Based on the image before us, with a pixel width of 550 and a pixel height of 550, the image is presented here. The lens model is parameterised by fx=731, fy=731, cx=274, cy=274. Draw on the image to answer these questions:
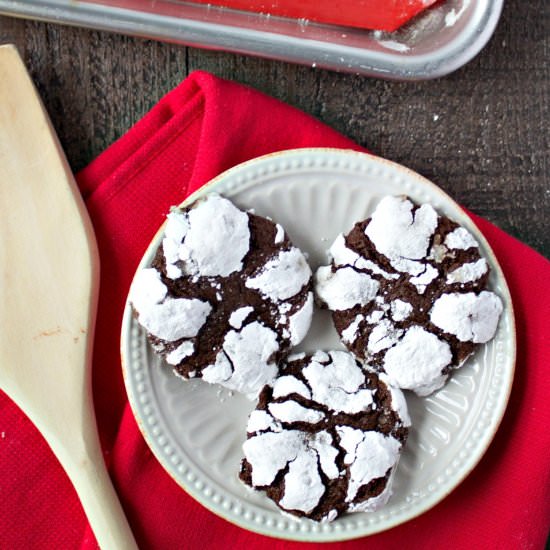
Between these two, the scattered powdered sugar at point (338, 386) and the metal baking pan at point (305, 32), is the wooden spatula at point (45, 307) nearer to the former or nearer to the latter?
the metal baking pan at point (305, 32)

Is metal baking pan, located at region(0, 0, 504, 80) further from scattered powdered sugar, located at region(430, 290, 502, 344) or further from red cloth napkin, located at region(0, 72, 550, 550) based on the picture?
scattered powdered sugar, located at region(430, 290, 502, 344)

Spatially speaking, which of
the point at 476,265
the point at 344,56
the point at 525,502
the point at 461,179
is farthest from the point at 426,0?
the point at 525,502

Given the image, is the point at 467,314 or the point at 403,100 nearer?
the point at 467,314

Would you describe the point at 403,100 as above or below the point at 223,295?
above

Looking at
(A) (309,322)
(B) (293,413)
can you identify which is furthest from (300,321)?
(B) (293,413)

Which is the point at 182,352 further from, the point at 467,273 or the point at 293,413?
the point at 467,273

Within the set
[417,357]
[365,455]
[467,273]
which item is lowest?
[365,455]

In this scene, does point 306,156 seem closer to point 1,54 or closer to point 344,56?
point 344,56
